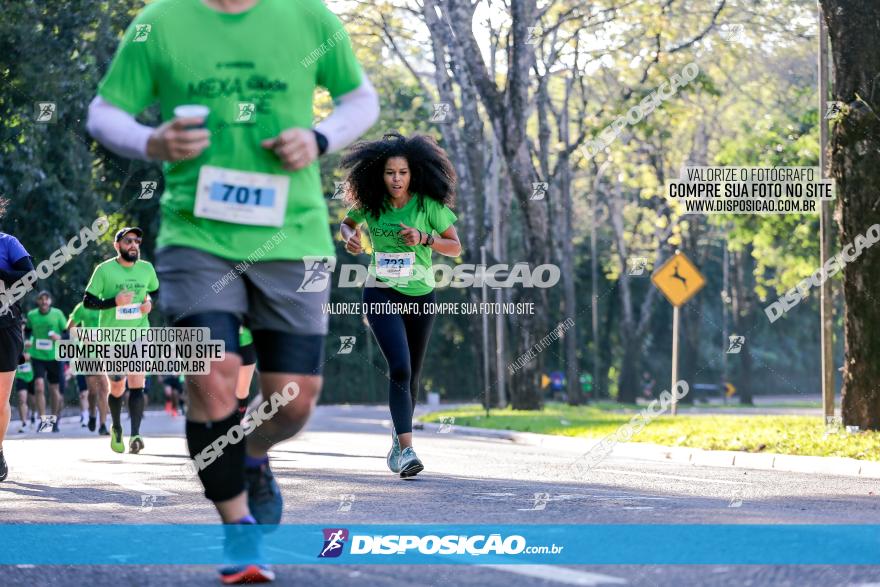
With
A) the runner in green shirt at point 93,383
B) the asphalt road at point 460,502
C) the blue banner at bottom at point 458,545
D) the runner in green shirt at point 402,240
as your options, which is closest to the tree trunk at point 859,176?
the asphalt road at point 460,502

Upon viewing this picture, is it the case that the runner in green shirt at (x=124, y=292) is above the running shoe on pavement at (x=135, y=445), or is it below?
above

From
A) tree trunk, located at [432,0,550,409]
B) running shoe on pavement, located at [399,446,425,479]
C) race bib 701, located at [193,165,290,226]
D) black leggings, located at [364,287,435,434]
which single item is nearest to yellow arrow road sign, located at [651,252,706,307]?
tree trunk, located at [432,0,550,409]

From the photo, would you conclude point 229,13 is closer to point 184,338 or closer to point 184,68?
point 184,68

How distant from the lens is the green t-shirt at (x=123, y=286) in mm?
14180

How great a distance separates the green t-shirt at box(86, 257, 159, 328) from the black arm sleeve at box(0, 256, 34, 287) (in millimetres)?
3082

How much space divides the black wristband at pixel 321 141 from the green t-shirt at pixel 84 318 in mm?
13560

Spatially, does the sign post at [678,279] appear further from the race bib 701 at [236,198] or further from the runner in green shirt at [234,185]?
the race bib 701 at [236,198]

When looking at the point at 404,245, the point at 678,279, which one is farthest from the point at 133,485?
the point at 678,279

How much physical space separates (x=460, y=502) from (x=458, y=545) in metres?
2.01

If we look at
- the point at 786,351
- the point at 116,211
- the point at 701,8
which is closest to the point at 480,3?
the point at 701,8

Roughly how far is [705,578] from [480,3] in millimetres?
27420

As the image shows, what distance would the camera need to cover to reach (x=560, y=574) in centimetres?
525

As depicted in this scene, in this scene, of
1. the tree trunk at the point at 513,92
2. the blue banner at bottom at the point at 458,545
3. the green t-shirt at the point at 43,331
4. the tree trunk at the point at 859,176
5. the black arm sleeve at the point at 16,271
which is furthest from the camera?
the tree trunk at the point at 513,92

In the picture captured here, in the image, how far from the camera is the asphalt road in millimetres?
5324
